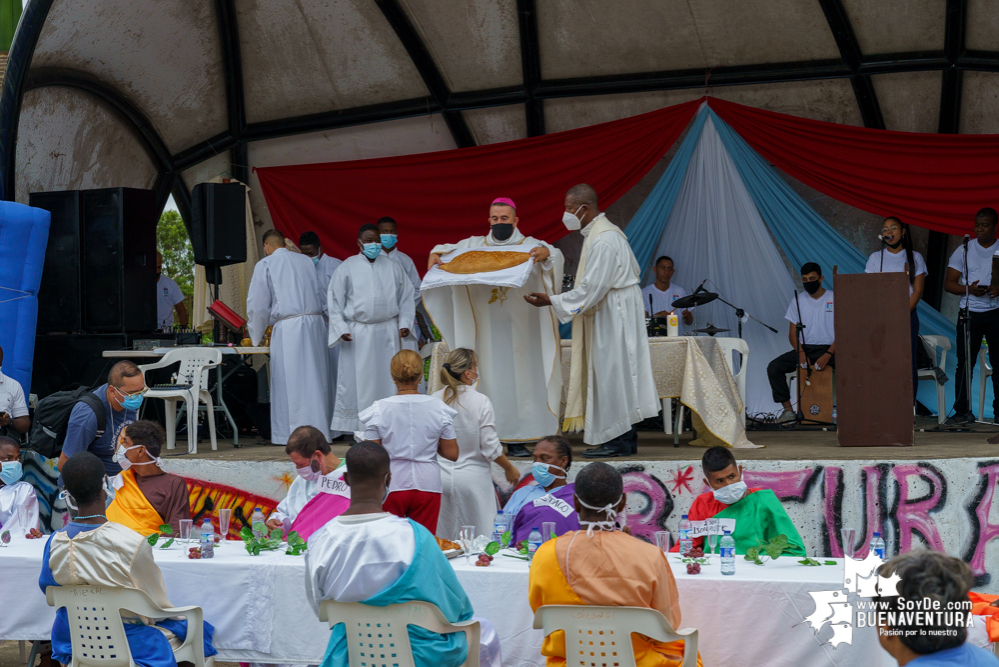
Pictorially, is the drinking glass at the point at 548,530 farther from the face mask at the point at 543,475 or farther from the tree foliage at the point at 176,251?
the tree foliage at the point at 176,251

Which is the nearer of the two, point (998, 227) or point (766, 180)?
point (998, 227)

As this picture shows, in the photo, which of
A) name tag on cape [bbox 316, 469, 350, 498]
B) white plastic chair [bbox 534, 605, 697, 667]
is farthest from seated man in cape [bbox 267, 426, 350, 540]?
white plastic chair [bbox 534, 605, 697, 667]

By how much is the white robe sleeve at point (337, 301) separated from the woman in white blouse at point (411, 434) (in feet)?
8.71

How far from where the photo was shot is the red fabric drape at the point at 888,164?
8.94 m

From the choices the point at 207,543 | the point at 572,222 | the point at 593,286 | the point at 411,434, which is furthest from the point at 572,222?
the point at 207,543

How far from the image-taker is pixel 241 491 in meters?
7.08

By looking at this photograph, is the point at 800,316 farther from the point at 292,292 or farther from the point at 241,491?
the point at 241,491

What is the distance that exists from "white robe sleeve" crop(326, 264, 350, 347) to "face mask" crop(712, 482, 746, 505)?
13.6ft

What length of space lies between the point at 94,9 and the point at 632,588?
7.93 meters

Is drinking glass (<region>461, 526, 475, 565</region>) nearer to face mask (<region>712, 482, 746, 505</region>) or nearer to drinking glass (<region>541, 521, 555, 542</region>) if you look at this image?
drinking glass (<region>541, 521, 555, 542</region>)

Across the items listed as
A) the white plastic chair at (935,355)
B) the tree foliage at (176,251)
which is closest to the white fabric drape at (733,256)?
the white plastic chair at (935,355)

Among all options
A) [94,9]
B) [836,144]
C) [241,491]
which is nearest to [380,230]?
[241,491]

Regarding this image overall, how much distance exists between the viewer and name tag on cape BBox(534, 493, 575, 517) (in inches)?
187

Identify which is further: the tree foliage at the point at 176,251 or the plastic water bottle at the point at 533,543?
the tree foliage at the point at 176,251
